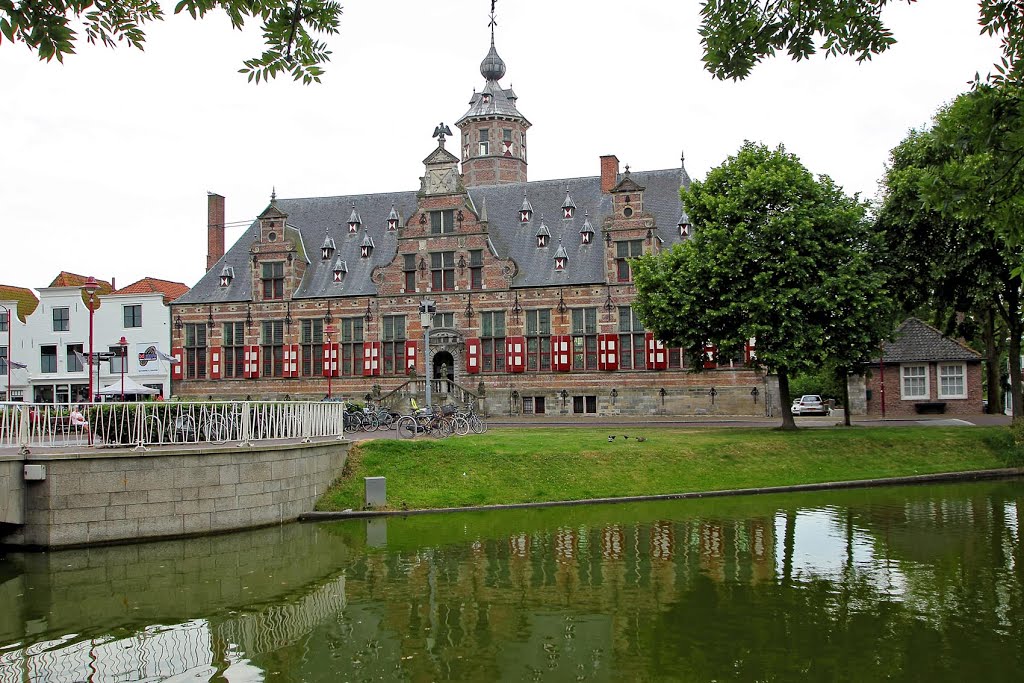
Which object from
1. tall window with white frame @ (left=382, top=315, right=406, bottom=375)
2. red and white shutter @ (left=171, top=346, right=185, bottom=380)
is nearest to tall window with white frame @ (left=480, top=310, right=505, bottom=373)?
tall window with white frame @ (left=382, top=315, right=406, bottom=375)

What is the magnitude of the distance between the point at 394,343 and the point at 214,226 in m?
14.2

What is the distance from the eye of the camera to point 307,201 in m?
50.7

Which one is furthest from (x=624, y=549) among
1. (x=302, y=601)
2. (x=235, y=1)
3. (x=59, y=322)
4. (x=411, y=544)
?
(x=59, y=322)

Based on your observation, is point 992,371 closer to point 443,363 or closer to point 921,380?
point 921,380

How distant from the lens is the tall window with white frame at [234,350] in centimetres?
4722

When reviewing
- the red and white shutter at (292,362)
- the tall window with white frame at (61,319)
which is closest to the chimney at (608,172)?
the red and white shutter at (292,362)

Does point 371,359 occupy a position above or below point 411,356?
below

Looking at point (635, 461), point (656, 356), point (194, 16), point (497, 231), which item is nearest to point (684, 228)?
point (656, 356)

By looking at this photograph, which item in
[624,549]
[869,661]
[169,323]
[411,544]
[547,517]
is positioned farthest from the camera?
[169,323]

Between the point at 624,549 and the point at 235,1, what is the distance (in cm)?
1288

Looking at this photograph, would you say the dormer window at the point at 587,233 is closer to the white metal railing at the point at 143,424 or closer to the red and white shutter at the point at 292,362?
the red and white shutter at the point at 292,362

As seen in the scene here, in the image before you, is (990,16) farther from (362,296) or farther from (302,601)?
(362,296)

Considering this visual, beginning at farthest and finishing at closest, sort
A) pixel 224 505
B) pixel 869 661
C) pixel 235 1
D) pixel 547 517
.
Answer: pixel 547 517 < pixel 224 505 < pixel 869 661 < pixel 235 1

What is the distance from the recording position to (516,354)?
43406 mm
